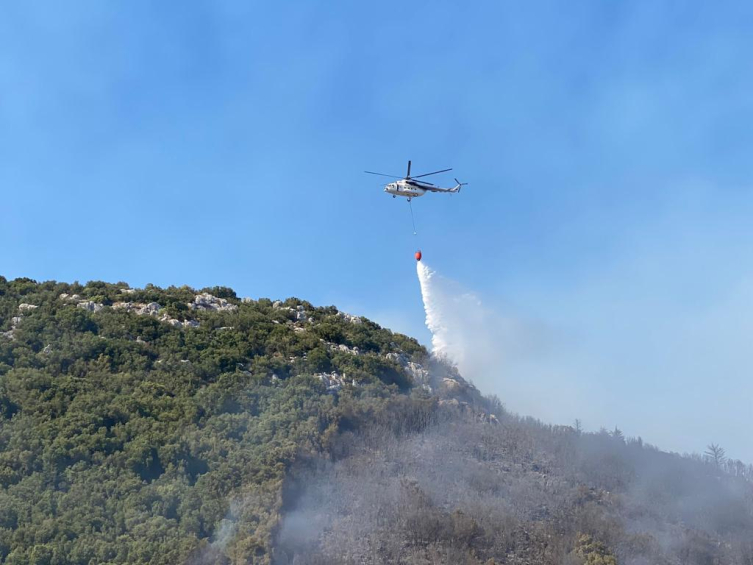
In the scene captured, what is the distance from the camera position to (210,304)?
244 feet

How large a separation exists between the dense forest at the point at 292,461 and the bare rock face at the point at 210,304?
1.01 metres

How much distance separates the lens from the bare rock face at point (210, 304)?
241 feet

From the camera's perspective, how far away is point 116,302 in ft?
238

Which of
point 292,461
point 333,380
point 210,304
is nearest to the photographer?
point 292,461

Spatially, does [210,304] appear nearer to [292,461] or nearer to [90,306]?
→ [90,306]

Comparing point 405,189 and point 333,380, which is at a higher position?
point 405,189

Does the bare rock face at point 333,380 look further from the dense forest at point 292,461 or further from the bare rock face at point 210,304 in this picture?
the bare rock face at point 210,304

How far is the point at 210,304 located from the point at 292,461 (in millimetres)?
25253

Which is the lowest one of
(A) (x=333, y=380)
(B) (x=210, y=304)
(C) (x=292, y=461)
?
(C) (x=292, y=461)

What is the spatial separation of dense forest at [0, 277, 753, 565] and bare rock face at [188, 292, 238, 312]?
101cm

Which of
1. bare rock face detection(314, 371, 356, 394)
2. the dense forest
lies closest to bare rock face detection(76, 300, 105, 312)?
the dense forest

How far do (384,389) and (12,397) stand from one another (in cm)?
2288

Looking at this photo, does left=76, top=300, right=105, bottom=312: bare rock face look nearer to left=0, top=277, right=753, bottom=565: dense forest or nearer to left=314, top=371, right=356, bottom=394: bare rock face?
left=0, top=277, right=753, bottom=565: dense forest

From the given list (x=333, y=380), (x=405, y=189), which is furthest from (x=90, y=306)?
(x=405, y=189)
